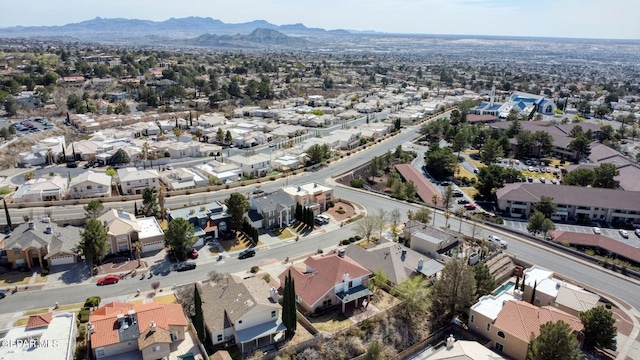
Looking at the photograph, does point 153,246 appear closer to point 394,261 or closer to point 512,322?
point 394,261

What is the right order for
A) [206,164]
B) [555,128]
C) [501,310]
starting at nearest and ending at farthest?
[501,310]
[206,164]
[555,128]

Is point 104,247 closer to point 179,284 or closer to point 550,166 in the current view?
point 179,284

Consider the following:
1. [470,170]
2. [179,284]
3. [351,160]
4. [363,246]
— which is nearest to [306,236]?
[363,246]

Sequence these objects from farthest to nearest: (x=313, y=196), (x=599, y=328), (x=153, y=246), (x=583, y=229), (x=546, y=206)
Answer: (x=546, y=206)
(x=583, y=229)
(x=313, y=196)
(x=153, y=246)
(x=599, y=328)

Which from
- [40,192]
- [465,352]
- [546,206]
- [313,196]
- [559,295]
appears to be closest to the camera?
[465,352]

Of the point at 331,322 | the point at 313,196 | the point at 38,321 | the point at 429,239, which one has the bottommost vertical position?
the point at 331,322

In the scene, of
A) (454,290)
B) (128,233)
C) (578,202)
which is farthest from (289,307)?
(578,202)

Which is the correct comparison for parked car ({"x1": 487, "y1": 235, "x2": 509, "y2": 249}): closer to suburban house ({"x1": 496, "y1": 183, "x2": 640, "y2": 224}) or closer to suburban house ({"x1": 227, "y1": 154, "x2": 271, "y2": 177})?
suburban house ({"x1": 496, "y1": 183, "x2": 640, "y2": 224})
